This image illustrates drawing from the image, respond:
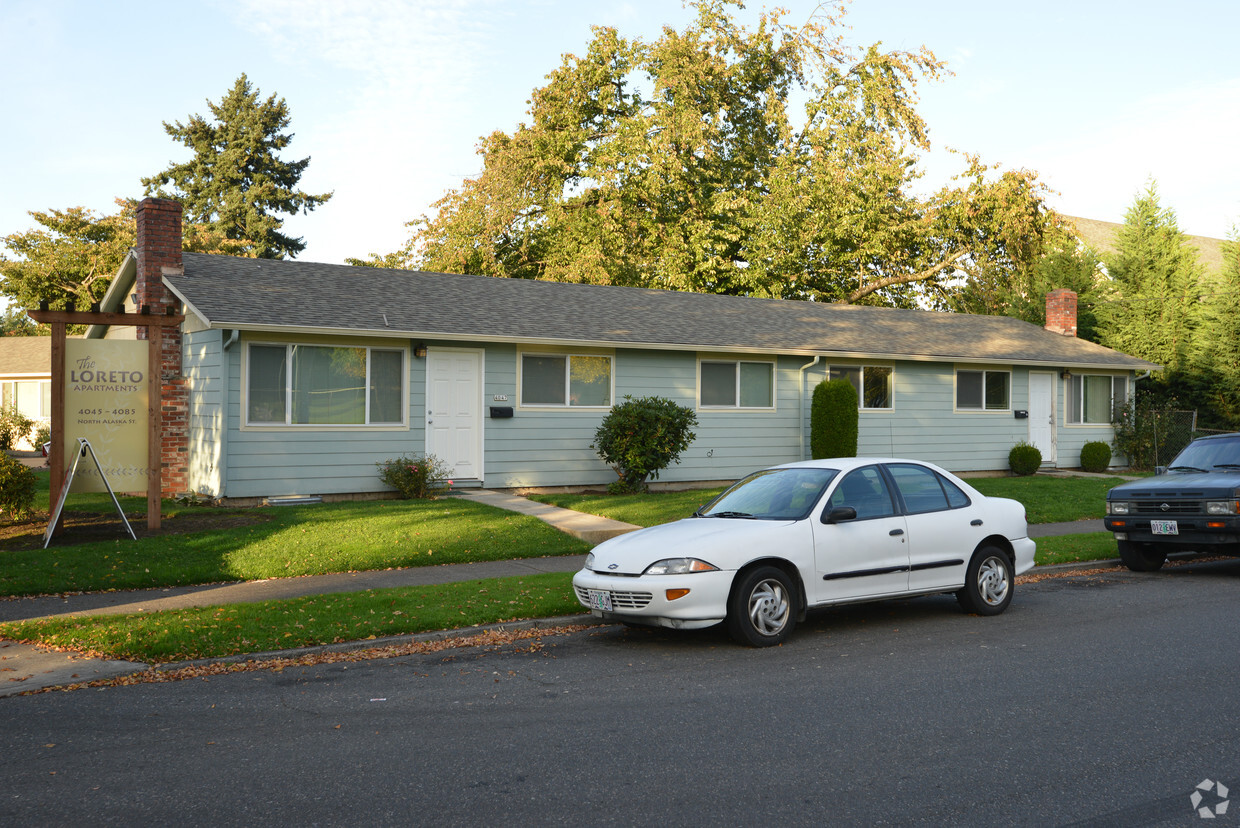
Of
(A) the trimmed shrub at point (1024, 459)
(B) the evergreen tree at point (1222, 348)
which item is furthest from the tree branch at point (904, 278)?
(A) the trimmed shrub at point (1024, 459)

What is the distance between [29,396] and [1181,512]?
3752cm

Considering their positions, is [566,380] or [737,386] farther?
[737,386]

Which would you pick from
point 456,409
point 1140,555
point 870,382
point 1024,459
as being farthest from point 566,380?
point 1024,459

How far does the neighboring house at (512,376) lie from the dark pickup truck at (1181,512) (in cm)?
903

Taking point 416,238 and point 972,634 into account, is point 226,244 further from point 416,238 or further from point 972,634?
point 972,634

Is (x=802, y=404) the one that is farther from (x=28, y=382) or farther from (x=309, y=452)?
(x=28, y=382)

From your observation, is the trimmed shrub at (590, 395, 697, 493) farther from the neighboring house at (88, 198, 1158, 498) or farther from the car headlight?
the car headlight

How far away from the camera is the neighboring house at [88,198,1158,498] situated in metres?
15.8

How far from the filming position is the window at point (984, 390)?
A: 918 inches

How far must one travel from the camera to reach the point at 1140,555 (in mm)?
11727

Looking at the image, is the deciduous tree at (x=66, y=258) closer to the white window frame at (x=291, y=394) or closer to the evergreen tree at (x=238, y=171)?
the evergreen tree at (x=238, y=171)

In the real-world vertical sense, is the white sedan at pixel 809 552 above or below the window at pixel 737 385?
→ below

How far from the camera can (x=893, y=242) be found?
35.3 meters

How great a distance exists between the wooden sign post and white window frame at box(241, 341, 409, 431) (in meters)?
3.01
